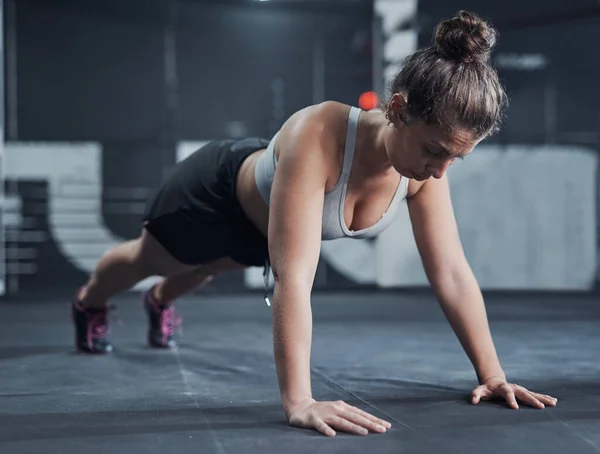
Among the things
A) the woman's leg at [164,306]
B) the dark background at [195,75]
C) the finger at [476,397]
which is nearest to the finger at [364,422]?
the finger at [476,397]

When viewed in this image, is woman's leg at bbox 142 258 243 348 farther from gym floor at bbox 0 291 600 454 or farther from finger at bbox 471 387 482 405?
finger at bbox 471 387 482 405

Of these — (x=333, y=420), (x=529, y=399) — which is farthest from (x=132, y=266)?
(x=529, y=399)

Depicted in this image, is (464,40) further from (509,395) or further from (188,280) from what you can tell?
(188,280)

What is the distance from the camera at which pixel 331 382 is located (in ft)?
5.99

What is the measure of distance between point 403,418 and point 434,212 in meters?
0.46

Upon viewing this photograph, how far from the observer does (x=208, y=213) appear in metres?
1.89

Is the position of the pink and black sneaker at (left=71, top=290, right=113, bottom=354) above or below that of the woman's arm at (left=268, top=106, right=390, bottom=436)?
below

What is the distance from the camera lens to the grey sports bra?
58.1 inches

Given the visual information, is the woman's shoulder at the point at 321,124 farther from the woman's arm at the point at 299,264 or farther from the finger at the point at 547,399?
the finger at the point at 547,399

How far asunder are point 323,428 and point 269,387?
1.71 feet

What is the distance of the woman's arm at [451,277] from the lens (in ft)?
5.20

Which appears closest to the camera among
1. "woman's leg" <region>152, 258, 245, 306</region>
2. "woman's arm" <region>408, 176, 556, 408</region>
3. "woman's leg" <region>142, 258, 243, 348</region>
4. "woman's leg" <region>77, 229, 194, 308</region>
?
"woman's arm" <region>408, 176, 556, 408</region>

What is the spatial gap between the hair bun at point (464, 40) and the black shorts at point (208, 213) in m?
0.70

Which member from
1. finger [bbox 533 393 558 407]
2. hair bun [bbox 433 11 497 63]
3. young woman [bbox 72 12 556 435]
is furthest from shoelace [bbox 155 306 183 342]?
hair bun [bbox 433 11 497 63]
